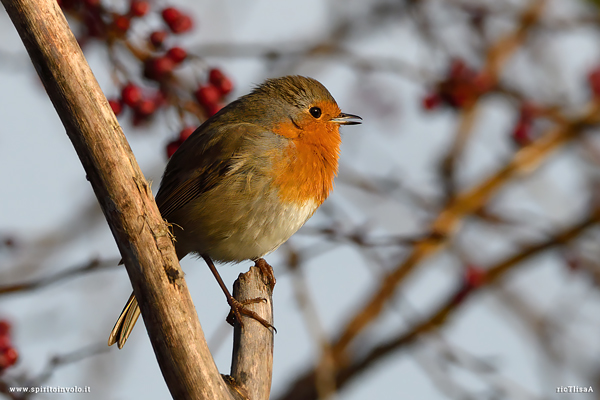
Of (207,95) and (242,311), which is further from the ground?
(207,95)

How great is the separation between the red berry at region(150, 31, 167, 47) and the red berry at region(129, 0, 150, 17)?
0.15m

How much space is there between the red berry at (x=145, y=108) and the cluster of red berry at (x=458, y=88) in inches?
97.6

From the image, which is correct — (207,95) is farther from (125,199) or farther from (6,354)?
(6,354)

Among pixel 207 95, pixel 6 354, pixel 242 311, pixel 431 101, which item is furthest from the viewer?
pixel 431 101

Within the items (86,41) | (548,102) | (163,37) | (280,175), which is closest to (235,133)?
(280,175)

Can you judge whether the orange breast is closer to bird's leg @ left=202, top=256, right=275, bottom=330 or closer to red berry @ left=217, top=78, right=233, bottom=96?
red berry @ left=217, top=78, right=233, bottom=96

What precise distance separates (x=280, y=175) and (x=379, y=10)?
170 inches

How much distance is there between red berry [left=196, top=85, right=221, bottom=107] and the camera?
172 inches

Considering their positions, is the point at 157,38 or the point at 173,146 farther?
the point at 173,146

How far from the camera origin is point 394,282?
19.7 feet

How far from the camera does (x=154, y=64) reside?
4.03 metres

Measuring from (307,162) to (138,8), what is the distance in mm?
1392

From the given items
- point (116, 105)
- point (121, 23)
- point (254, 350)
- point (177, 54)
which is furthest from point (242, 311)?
point (121, 23)

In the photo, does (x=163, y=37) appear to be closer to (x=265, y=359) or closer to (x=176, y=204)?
(x=176, y=204)
